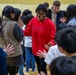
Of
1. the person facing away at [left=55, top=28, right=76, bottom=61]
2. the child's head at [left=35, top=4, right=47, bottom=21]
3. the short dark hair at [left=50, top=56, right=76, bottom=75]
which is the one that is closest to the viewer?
the short dark hair at [left=50, top=56, right=76, bottom=75]

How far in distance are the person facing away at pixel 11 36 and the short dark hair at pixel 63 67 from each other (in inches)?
76.8

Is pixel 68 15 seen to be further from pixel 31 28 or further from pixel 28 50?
pixel 28 50

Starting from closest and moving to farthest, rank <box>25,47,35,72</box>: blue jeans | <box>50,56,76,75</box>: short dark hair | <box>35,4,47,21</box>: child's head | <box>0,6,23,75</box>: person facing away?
1. <box>50,56,76,75</box>: short dark hair
2. <box>0,6,23,75</box>: person facing away
3. <box>35,4,47,21</box>: child's head
4. <box>25,47,35,72</box>: blue jeans

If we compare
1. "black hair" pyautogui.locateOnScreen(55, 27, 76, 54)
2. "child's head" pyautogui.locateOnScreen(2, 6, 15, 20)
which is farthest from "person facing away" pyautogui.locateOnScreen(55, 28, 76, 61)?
"child's head" pyautogui.locateOnScreen(2, 6, 15, 20)

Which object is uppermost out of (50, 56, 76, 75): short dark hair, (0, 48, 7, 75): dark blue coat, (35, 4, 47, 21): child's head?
(35, 4, 47, 21): child's head

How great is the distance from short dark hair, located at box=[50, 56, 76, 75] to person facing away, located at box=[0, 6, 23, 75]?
6.40 ft

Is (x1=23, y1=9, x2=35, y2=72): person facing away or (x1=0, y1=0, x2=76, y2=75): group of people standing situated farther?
(x1=23, y1=9, x2=35, y2=72): person facing away

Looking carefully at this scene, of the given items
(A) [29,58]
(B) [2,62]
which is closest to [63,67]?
(B) [2,62]

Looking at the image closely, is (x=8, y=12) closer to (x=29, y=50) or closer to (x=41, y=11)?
(x=41, y=11)

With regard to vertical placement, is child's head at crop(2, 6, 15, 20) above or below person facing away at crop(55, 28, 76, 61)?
above

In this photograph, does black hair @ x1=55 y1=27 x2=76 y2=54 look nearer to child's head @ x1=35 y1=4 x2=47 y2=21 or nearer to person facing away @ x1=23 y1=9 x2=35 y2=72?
child's head @ x1=35 y1=4 x2=47 y2=21

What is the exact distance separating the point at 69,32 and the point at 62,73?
0.67 meters

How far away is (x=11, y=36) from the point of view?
3.19 m

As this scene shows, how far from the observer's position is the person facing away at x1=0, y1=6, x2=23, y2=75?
3.14 meters
